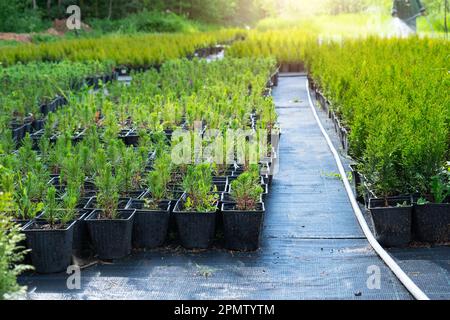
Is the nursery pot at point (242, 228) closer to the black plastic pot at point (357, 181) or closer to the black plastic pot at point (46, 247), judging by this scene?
the black plastic pot at point (46, 247)

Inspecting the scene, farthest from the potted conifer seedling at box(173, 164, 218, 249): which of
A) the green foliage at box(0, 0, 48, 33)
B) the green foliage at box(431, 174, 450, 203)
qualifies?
the green foliage at box(0, 0, 48, 33)

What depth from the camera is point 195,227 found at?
4777mm

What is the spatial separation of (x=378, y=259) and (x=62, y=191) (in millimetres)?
2807

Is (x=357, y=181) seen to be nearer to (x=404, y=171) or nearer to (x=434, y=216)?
(x=404, y=171)

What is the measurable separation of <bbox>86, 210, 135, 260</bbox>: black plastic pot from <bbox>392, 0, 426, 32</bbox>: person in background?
19670 mm

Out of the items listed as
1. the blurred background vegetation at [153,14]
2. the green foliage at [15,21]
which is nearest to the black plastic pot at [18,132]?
the blurred background vegetation at [153,14]

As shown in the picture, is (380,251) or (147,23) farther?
(147,23)

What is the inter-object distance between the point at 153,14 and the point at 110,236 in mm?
39641

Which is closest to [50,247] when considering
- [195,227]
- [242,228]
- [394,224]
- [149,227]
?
[149,227]

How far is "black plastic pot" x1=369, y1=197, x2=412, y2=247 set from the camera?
4.77m

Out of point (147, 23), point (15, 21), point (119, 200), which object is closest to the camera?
point (119, 200)

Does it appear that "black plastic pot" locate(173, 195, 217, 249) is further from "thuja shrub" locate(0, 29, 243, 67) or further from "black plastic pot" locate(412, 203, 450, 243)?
"thuja shrub" locate(0, 29, 243, 67)

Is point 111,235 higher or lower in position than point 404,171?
lower
